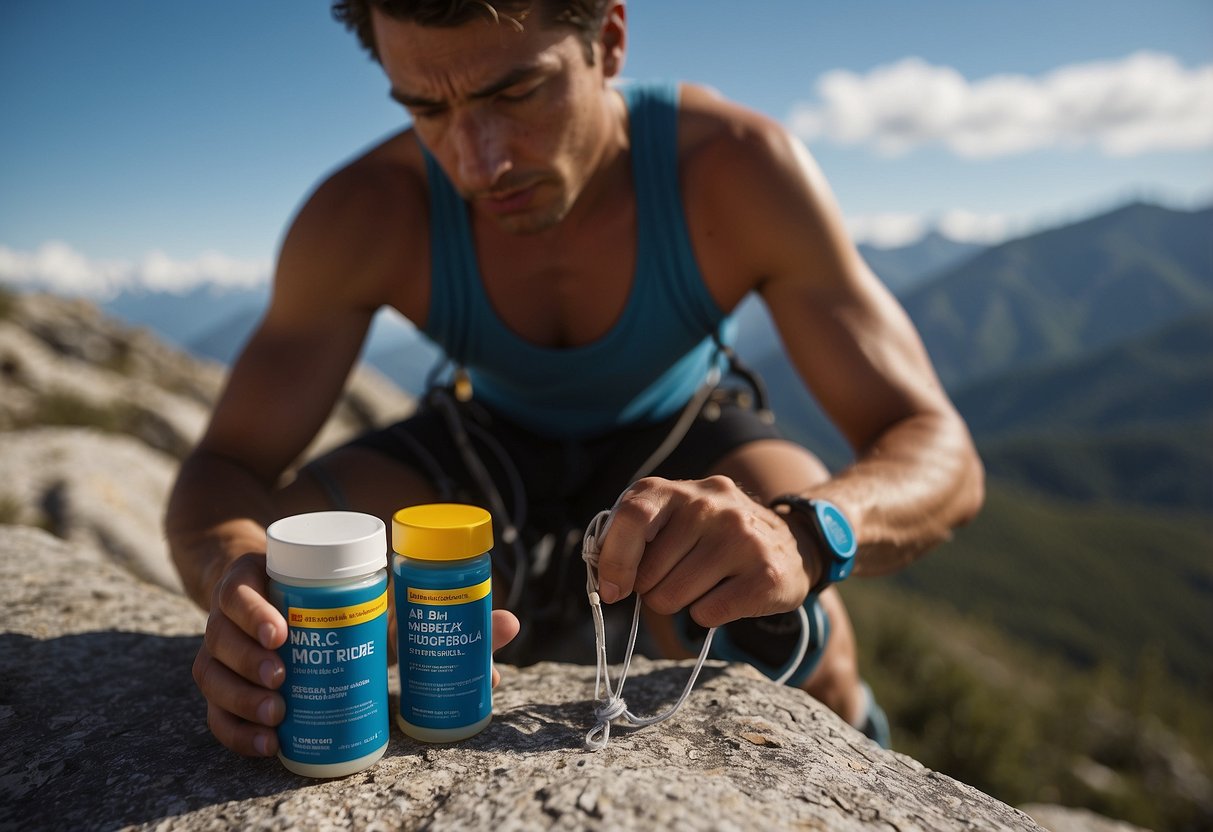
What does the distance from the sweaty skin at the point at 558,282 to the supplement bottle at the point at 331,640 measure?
2.60 ft

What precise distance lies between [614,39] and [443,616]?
8.24ft

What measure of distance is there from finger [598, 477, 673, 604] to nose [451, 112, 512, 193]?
150cm

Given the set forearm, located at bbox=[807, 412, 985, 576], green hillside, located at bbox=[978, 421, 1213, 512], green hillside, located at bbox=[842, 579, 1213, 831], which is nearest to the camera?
forearm, located at bbox=[807, 412, 985, 576]

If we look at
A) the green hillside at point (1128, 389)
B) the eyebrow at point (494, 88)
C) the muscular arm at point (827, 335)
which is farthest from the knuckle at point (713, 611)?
the green hillside at point (1128, 389)

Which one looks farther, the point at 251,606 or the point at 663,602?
the point at 663,602

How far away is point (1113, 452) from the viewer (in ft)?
488

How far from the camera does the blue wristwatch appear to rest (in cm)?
220

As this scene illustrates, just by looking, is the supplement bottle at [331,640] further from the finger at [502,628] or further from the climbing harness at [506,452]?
the climbing harness at [506,452]

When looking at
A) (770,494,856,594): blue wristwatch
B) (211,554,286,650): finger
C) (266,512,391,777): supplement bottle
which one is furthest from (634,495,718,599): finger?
(211,554,286,650): finger

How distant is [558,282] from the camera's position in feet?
11.4

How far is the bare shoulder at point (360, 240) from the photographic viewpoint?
331 centimetres

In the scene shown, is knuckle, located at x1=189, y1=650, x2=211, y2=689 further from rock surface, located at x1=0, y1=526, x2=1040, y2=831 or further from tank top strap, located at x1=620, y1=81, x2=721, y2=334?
tank top strap, located at x1=620, y1=81, x2=721, y2=334

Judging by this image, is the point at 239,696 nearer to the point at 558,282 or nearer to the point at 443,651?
the point at 443,651

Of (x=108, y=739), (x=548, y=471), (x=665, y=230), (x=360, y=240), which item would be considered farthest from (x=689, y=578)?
(x=360, y=240)
